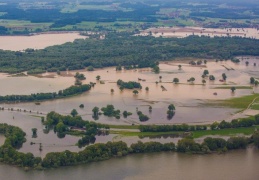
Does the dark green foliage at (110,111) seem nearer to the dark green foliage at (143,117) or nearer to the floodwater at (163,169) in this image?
the dark green foliage at (143,117)

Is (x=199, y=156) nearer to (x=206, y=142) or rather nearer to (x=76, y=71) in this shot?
(x=206, y=142)

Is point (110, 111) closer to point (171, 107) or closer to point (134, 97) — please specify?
point (171, 107)

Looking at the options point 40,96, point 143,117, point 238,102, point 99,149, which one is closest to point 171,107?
point 143,117

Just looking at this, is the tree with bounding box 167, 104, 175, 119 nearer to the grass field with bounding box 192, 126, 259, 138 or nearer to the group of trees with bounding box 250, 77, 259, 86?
the grass field with bounding box 192, 126, 259, 138

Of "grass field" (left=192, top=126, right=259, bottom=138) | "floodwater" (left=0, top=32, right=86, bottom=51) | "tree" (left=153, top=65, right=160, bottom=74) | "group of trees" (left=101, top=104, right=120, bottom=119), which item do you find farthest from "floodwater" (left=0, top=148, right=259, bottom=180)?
"floodwater" (left=0, top=32, right=86, bottom=51)

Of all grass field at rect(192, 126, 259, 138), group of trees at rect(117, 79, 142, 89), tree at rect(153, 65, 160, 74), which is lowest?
grass field at rect(192, 126, 259, 138)

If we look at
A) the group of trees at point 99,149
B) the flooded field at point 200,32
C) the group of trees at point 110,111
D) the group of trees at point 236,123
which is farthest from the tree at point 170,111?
the flooded field at point 200,32

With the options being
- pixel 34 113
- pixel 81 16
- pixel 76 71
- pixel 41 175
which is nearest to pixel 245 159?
pixel 41 175
